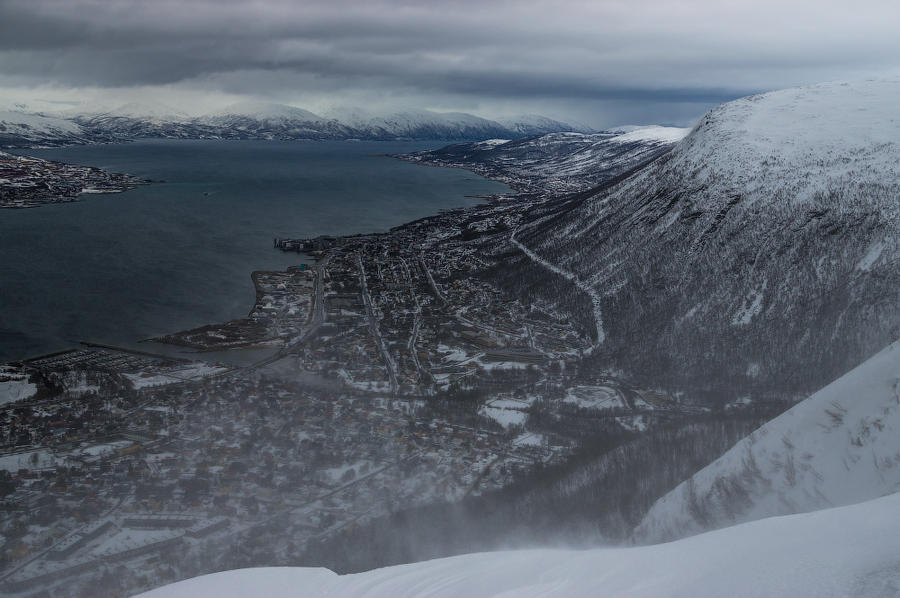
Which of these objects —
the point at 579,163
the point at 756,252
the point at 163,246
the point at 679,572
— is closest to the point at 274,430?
the point at 679,572

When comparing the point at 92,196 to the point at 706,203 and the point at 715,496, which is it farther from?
the point at 715,496

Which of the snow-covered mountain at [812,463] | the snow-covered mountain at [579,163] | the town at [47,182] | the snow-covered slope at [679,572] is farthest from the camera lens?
the snow-covered mountain at [579,163]

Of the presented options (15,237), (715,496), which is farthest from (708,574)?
(15,237)

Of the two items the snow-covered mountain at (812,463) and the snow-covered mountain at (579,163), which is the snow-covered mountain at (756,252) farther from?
the snow-covered mountain at (579,163)

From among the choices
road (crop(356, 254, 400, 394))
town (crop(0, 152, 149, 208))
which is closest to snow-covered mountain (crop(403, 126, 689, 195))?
road (crop(356, 254, 400, 394))

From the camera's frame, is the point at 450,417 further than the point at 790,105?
No

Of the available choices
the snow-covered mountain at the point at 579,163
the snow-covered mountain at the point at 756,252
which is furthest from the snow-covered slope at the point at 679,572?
the snow-covered mountain at the point at 579,163
